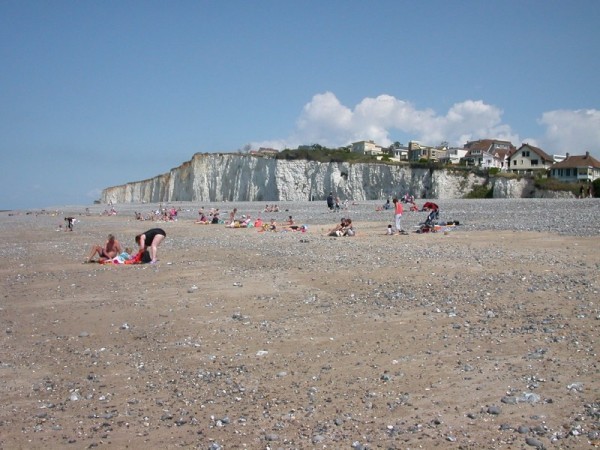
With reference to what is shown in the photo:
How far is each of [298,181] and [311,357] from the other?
70.0m

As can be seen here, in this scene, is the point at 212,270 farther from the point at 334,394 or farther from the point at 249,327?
the point at 334,394

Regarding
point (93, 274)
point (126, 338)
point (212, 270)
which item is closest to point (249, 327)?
point (126, 338)

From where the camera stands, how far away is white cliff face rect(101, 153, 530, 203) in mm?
64500

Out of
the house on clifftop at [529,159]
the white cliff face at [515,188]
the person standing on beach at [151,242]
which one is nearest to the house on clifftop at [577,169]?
the house on clifftop at [529,159]

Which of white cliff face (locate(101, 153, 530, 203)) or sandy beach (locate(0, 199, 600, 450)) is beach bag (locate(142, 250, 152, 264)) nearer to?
sandy beach (locate(0, 199, 600, 450))

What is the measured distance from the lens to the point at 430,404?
15.9 ft

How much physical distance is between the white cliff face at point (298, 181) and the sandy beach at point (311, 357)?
52497mm

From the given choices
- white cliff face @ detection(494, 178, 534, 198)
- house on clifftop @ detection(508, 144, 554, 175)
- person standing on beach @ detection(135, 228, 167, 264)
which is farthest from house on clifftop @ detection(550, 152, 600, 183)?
person standing on beach @ detection(135, 228, 167, 264)

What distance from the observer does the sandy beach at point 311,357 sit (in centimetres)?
452

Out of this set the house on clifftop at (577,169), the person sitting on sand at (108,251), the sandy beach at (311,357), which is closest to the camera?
the sandy beach at (311,357)

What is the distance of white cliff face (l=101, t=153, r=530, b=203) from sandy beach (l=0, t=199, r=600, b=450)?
5250 cm

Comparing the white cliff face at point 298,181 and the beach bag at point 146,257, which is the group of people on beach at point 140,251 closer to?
the beach bag at point 146,257

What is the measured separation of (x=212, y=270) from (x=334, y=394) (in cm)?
728

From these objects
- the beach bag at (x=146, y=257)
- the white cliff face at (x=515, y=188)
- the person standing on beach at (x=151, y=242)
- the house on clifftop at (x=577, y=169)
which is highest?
the house on clifftop at (x=577, y=169)
